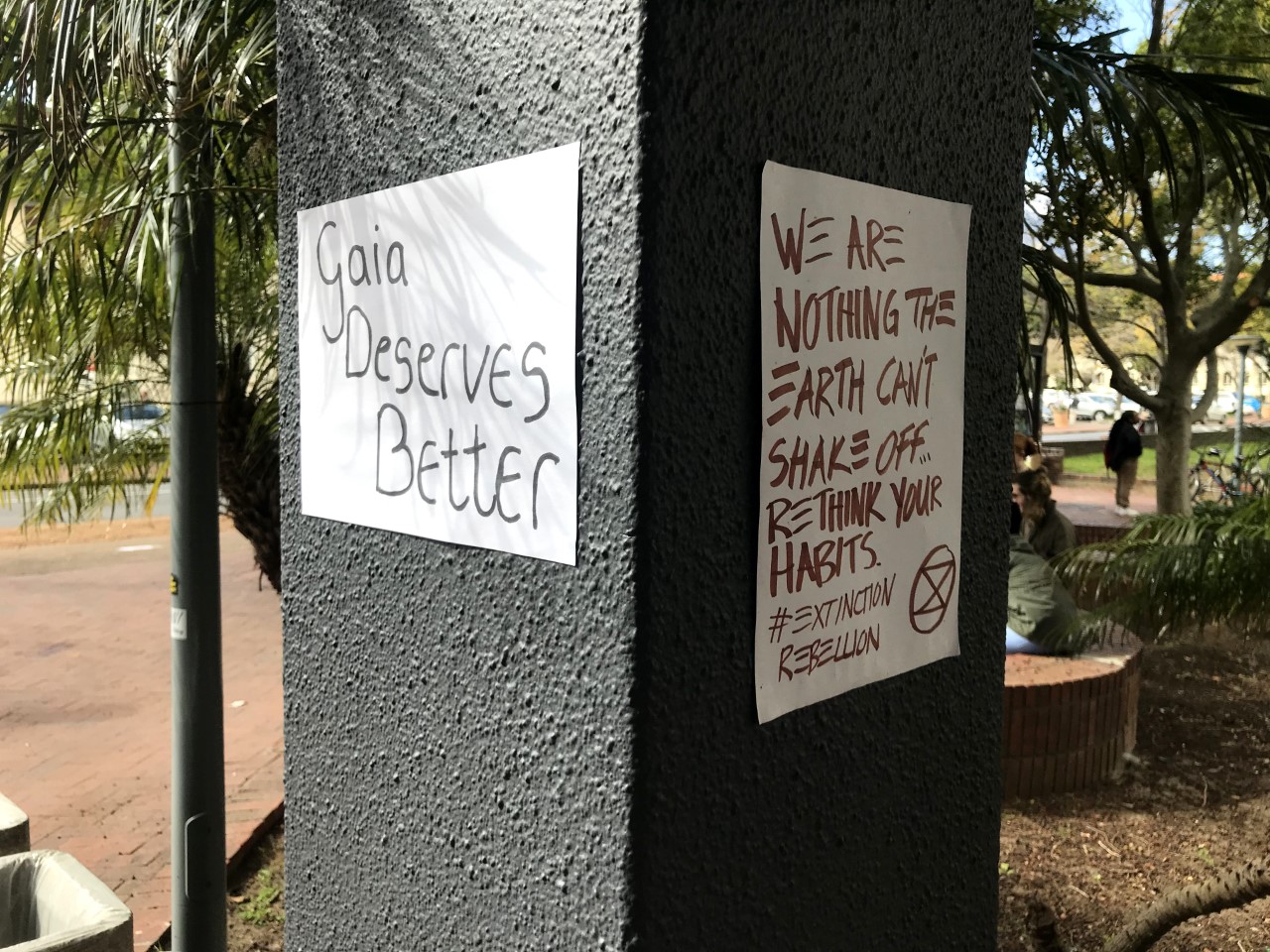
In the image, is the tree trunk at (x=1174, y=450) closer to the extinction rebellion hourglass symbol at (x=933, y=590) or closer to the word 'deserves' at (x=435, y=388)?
the extinction rebellion hourglass symbol at (x=933, y=590)

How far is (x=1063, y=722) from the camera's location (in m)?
4.93

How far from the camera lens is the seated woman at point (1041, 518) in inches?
280

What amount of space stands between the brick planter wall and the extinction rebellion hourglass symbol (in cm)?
347

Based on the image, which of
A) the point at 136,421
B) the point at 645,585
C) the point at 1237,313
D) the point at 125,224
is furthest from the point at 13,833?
the point at 1237,313

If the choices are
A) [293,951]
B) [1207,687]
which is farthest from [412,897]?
[1207,687]

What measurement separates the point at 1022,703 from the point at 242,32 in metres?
3.84

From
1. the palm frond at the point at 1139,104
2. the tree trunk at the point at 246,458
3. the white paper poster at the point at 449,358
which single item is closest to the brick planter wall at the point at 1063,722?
the palm frond at the point at 1139,104

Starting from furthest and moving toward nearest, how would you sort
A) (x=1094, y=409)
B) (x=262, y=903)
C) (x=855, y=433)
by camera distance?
1. (x=1094, y=409)
2. (x=262, y=903)
3. (x=855, y=433)

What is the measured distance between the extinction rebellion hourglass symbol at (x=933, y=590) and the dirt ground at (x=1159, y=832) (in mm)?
2391

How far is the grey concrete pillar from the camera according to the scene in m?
1.18

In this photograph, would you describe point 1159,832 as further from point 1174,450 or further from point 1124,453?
point 1124,453

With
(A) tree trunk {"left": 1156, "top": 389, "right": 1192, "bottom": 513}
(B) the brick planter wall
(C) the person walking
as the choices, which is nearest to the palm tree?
(B) the brick planter wall

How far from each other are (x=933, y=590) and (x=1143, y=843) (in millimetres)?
3749

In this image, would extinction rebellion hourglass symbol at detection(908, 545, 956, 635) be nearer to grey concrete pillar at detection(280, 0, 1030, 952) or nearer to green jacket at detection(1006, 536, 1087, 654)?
grey concrete pillar at detection(280, 0, 1030, 952)
